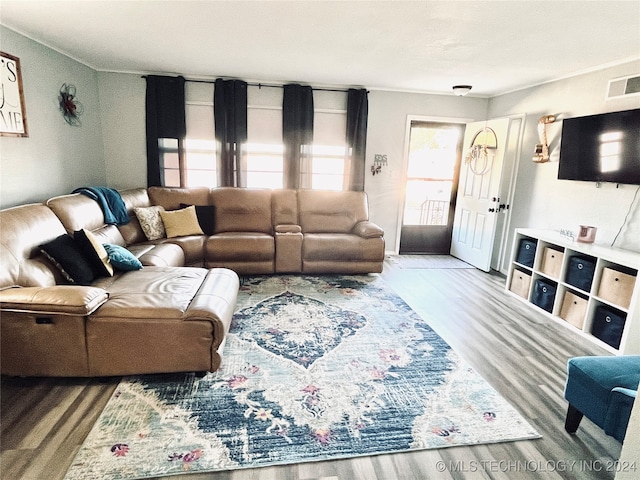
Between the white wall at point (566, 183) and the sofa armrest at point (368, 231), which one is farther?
the sofa armrest at point (368, 231)

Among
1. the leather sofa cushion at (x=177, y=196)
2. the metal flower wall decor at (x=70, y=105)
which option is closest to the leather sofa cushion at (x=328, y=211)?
the leather sofa cushion at (x=177, y=196)

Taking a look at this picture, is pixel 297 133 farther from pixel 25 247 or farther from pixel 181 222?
pixel 25 247

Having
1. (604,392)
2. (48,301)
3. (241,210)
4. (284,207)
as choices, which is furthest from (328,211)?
Answer: (604,392)

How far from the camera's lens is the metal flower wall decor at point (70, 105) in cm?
366

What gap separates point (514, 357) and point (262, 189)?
336 cm

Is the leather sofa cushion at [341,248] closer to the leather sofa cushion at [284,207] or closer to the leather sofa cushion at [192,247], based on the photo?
the leather sofa cushion at [284,207]

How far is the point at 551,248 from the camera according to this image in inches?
136

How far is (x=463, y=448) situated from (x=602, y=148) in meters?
2.98

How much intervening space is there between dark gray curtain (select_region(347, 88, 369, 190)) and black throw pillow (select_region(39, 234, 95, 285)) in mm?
3443

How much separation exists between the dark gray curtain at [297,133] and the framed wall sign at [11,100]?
273cm

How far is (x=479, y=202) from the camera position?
483cm

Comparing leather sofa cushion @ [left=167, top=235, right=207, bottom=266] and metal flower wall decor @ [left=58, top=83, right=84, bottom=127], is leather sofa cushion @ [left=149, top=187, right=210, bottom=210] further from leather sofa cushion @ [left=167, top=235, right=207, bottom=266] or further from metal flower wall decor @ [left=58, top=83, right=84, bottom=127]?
metal flower wall decor @ [left=58, top=83, right=84, bottom=127]

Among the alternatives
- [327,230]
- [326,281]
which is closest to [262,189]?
[327,230]

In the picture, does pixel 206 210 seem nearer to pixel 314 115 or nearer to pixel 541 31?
pixel 314 115
